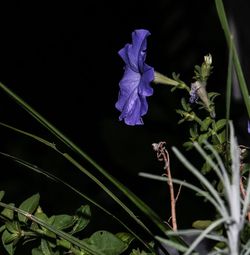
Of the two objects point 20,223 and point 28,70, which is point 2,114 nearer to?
point 28,70

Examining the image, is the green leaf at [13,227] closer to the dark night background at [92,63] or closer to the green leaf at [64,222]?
the green leaf at [64,222]

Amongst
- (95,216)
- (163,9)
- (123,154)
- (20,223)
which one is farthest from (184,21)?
(20,223)

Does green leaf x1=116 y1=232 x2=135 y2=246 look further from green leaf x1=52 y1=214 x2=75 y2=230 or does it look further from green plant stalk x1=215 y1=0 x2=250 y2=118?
green plant stalk x1=215 y1=0 x2=250 y2=118

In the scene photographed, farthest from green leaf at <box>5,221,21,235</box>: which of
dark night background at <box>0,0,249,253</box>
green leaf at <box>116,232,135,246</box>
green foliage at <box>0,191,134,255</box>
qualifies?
dark night background at <box>0,0,249,253</box>

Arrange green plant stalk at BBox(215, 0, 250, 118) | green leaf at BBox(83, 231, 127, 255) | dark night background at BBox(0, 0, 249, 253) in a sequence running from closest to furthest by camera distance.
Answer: green plant stalk at BBox(215, 0, 250, 118) → green leaf at BBox(83, 231, 127, 255) → dark night background at BBox(0, 0, 249, 253)

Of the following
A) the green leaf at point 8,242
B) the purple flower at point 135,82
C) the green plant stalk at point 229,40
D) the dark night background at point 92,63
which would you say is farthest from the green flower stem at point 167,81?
the dark night background at point 92,63

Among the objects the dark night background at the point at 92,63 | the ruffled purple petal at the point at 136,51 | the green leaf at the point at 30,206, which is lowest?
the green leaf at the point at 30,206
